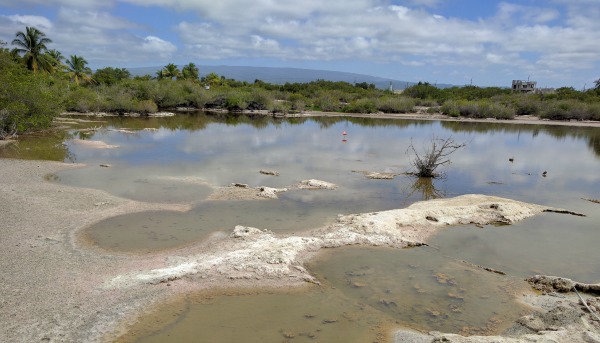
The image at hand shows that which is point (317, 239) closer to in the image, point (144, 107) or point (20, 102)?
point (20, 102)

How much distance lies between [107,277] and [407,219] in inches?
323

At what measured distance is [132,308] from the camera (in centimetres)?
735

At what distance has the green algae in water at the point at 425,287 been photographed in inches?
303

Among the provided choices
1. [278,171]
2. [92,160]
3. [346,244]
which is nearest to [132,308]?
[346,244]

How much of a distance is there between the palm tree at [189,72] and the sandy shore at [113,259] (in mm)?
62884

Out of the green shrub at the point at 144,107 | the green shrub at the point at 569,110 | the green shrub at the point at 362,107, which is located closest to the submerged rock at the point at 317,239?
the green shrub at the point at 144,107

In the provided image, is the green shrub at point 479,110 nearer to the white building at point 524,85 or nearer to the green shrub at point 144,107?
the green shrub at point 144,107

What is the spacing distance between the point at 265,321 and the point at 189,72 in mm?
73191

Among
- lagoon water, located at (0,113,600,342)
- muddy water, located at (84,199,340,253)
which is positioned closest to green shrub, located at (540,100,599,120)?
lagoon water, located at (0,113,600,342)

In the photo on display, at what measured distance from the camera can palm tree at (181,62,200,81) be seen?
244 ft

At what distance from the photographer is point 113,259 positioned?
30.4 ft

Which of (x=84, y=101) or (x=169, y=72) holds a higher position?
(x=169, y=72)

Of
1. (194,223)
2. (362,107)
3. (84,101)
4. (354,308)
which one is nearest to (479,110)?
(362,107)

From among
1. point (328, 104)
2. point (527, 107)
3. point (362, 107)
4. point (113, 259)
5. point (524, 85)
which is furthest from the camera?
point (524, 85)
